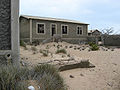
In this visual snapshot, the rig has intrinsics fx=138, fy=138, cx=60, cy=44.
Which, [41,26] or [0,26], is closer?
[0,26]

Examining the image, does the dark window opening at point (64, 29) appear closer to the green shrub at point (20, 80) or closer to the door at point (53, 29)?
the door at point (53, 29)

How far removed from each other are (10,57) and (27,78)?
6.99 feet

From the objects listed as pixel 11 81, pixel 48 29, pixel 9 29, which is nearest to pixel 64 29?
pixel 48 29

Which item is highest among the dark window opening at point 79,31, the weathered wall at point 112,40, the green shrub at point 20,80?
the dark window opening at point 79,31

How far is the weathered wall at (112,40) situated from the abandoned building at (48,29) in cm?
421

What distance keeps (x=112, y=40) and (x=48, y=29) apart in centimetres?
1165

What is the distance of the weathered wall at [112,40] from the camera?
2380cm

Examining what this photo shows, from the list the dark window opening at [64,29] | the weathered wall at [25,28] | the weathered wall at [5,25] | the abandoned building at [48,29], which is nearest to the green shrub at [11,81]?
the weathered wall at [5,25]

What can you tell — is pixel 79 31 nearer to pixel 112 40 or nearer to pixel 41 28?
A: pixel 112 40

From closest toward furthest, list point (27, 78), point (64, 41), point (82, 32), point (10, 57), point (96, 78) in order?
point (27, 78)
point (10, 57)
point (96, 78)
point (64, 41)
point (82, 32)

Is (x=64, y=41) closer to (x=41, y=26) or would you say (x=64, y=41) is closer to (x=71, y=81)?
(x=41, y=26)

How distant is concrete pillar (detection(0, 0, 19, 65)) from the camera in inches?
205

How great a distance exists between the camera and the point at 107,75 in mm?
6320

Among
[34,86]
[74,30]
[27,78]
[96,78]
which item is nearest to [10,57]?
[27,78]
